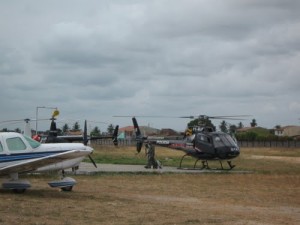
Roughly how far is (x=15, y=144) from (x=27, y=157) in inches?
22.3

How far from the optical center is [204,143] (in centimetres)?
3241

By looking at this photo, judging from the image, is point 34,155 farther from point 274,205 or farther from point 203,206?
point 274,205

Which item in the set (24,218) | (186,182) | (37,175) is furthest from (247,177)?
(24,218)

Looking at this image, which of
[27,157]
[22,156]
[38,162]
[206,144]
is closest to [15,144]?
[22,156]

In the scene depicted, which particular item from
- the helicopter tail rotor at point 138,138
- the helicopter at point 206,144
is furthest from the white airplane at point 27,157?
the helicopter tail rotor at point 138,138

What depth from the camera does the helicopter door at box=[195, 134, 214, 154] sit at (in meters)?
32.0

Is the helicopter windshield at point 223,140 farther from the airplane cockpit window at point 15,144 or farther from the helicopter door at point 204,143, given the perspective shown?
the airplane cockpit window at point 15,144

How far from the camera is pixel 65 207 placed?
514 inches

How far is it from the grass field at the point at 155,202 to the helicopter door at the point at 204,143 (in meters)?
7.63

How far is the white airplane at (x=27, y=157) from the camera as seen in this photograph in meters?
16.3

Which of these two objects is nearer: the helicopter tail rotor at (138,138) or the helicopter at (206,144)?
the helicopter at (206,144)

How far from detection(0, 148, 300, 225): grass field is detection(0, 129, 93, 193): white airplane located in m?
0.35

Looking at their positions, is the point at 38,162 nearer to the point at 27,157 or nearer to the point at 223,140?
the point at 27,157

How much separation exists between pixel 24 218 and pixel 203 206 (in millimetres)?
5556
